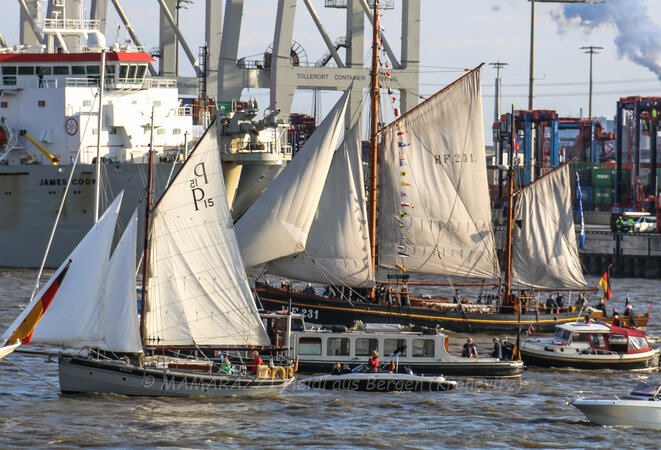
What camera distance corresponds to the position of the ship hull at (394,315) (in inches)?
1697

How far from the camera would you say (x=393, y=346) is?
35.1m

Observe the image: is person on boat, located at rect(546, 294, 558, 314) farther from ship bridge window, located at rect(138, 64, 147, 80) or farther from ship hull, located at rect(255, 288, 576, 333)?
ship bridge window, located at rect(138, 64, 147, 80)

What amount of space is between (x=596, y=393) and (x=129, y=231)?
565 inches

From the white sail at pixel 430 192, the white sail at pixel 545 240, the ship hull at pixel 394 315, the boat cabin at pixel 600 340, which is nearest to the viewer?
the boat cabin at pixel 600 340

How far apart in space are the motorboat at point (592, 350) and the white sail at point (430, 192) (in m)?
7.04

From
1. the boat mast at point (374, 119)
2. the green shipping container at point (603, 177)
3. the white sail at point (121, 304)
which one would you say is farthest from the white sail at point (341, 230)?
the green shipping container at point (603, 177)

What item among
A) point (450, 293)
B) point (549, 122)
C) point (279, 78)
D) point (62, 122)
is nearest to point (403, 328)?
point (450, 293)

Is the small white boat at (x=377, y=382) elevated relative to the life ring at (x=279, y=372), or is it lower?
lower

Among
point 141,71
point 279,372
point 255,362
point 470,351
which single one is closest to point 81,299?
point 255,362

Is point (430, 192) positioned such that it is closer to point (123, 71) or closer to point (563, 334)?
point (563, 334)

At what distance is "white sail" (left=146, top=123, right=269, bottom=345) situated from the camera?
103 feet

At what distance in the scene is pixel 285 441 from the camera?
2736cm

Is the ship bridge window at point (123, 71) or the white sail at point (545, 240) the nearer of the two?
→ the white sail at point (545, 240)

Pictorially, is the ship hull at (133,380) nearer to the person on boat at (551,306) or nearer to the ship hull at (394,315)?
the ship hull at (394,315)
